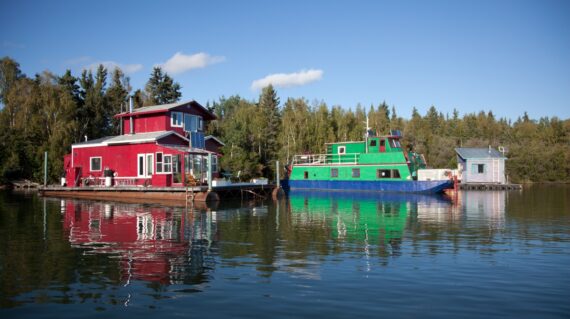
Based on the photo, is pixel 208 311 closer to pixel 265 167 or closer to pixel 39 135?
pixel 265 167

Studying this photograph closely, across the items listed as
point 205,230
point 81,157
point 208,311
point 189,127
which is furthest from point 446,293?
point 81,157

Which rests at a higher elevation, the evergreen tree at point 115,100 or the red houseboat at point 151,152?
the evergreen tree at point 115,100

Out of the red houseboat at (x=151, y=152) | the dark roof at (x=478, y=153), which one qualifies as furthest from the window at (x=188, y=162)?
the dark roof at (x=478, y=153)

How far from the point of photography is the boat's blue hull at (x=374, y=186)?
3694cm

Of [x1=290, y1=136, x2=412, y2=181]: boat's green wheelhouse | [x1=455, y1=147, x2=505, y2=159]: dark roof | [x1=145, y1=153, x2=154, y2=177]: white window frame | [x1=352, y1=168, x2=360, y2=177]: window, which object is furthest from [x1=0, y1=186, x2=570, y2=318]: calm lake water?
[x1=455, y1=147, x2=505, y2=159]: dark roof

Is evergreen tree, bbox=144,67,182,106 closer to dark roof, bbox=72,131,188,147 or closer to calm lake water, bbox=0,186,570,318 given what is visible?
dark roof, bbox=72,131,188,147

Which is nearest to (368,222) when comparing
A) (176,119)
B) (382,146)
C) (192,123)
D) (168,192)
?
(168,192)

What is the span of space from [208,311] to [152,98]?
54957 mm

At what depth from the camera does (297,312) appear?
24.9 ft

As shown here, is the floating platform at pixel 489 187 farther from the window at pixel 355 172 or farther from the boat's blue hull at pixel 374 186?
the window at pixel 355 172

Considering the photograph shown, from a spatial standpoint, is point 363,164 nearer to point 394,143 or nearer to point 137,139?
point 394,143

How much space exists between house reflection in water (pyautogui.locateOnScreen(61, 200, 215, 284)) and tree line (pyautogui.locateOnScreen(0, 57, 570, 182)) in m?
25.0

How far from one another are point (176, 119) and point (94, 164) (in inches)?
279

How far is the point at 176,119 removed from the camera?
3431 cm
